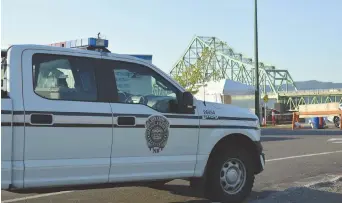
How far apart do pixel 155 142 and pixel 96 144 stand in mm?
745

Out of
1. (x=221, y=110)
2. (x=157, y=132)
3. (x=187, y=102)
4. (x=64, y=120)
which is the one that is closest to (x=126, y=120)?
(x=157, y=132)

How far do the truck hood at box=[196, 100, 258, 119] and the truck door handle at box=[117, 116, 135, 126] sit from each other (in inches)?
38.9

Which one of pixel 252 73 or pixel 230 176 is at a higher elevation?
pixel 252 73

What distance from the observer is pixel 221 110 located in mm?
6180

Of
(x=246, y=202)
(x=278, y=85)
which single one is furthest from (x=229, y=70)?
(x=246, y=202)

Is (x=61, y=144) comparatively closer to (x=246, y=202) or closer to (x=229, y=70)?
(x=246, y=202)

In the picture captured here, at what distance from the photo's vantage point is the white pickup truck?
4.63m

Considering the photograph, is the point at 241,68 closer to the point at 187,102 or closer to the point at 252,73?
the point at 252,73

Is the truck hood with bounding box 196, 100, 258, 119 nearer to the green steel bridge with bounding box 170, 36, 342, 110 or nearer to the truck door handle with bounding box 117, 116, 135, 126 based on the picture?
the truck door handle with bounding box 117, 116, 135, 126

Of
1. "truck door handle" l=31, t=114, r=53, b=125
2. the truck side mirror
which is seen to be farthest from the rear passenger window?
the truck side mirror

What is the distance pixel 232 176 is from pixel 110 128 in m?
1.98

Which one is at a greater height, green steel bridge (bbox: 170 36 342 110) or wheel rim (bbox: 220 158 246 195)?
green steel bridge (bbox: 170 36 342 110)

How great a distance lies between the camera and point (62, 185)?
4.92 m

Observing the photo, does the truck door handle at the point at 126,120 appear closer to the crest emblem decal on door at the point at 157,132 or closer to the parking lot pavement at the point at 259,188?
the crest emblem decal on door at the point at 157,132
